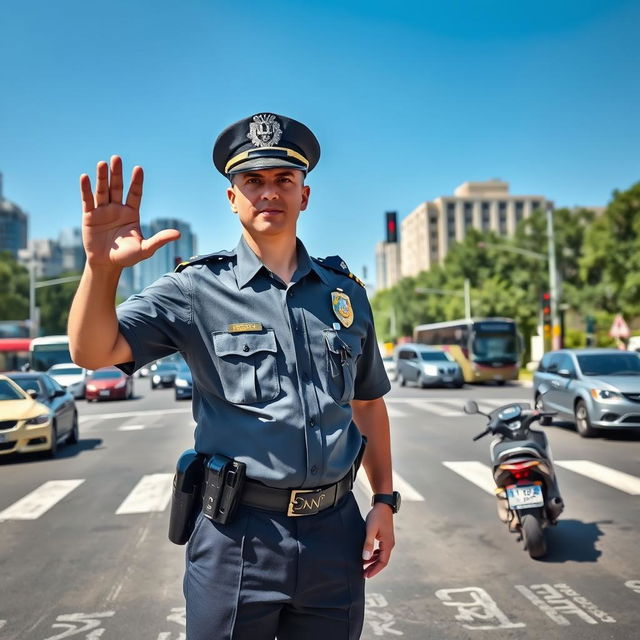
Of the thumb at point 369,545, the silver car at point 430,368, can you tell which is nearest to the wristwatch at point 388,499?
the thumb at point 369,545

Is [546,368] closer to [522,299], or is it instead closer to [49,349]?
[49,349]

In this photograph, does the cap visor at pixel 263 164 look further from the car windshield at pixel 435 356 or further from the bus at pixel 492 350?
the bus at pixel 492 350

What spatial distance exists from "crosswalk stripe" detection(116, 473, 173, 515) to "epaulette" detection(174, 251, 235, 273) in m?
5.74

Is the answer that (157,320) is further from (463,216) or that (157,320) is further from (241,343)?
(463,216)

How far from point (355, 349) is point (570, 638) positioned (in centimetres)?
264

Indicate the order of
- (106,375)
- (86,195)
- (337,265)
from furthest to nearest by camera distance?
(106,375) → (337,265) → (86,195)

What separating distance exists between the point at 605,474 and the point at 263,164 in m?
8.35

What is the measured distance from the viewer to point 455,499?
807 centimetres

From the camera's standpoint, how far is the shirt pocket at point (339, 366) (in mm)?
2318

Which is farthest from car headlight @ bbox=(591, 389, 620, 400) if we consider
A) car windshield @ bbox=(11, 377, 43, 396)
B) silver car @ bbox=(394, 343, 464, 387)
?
silver car @ bbox=(394, 343, 464, 387)

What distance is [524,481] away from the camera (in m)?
6.10

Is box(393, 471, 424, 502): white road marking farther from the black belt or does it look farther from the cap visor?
the cap visor

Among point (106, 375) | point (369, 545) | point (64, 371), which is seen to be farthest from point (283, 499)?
point (64, 371)

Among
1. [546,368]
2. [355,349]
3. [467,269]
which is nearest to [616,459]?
[546,368]
